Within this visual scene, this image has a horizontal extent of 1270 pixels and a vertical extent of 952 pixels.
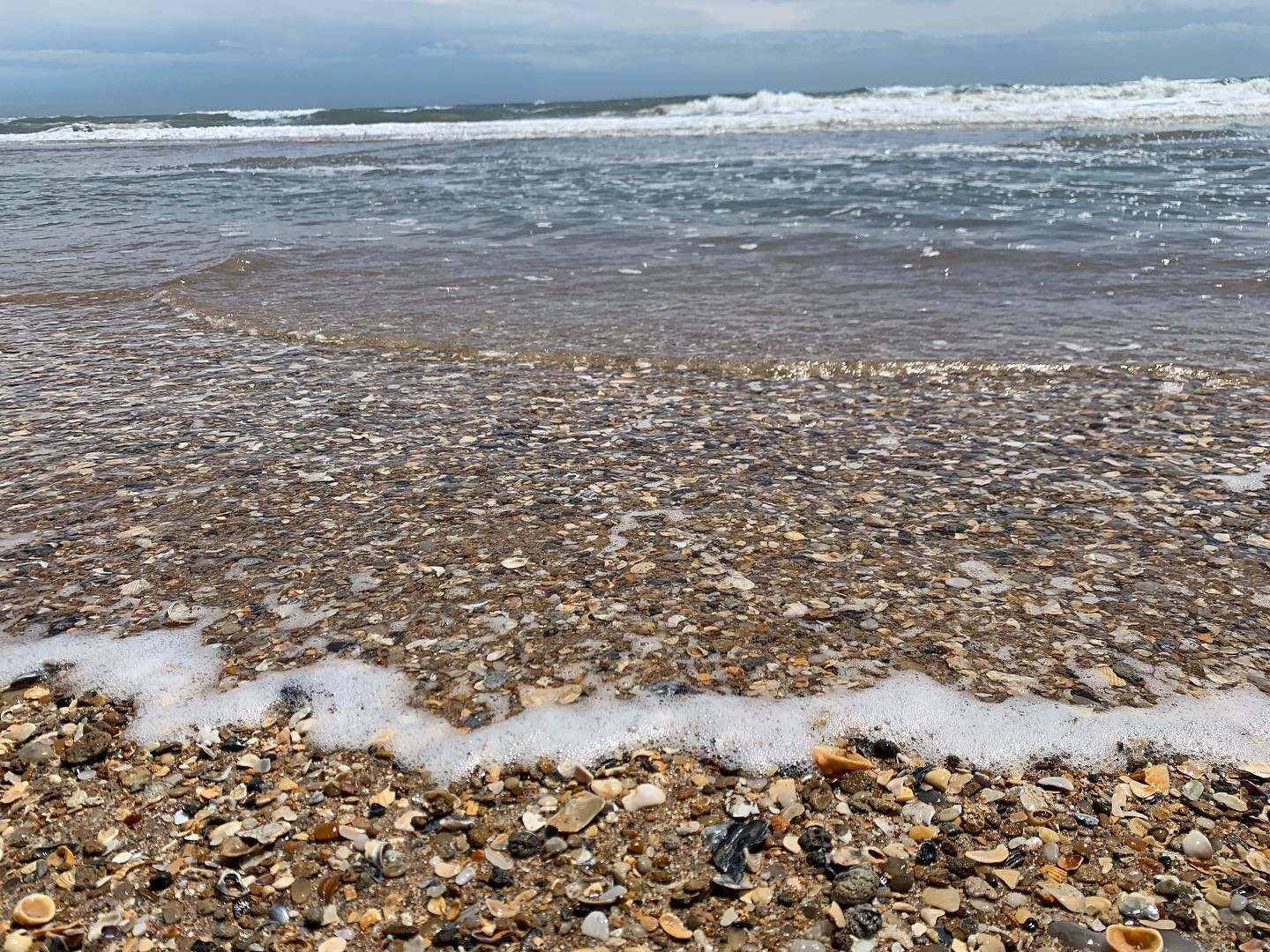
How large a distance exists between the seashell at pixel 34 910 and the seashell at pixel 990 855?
7.08 ft

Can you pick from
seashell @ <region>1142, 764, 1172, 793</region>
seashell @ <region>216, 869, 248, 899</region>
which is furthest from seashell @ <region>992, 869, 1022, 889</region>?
seashell @ <region>216, 869, 248, 899</region>

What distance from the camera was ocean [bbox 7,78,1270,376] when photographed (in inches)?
287

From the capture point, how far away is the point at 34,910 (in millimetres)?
2193

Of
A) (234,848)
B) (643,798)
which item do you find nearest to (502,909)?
(643,798)

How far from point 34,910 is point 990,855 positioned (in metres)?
2.25

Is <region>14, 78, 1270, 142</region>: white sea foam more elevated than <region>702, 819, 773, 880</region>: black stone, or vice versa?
<region>14, 78, 1270, 142</region>: white sea foam

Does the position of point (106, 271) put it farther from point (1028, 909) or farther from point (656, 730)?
point (1028, 909)

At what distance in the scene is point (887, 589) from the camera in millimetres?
3500

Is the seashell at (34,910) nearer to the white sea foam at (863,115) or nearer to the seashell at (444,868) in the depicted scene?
the seashell at (444,868)

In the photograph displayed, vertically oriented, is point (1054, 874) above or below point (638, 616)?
below

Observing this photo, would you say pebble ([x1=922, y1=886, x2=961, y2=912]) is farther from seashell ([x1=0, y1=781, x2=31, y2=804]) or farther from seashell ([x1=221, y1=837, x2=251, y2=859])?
seashell ([x1=0, y1=781, x2=31, y2=804])

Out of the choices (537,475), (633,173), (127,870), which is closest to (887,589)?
(537,475)

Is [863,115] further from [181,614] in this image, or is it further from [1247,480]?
[181,614]

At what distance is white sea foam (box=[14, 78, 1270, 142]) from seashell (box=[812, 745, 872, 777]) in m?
30.4
